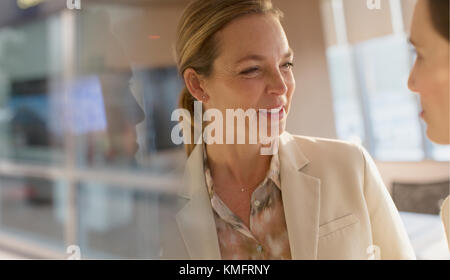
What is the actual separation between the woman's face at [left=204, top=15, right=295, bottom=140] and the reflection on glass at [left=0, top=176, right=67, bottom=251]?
12.9 feet

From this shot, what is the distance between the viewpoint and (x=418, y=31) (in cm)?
54

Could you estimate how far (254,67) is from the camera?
1.77 feet

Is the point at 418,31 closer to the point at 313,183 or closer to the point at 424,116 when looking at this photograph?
the point at 424,116

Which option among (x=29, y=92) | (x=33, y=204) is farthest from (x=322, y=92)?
(x=33, y=204)

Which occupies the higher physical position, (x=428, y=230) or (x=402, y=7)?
(x=402, y=7)

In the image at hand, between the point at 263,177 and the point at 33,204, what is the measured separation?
5.65m

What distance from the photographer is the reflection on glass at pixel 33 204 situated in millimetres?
4230

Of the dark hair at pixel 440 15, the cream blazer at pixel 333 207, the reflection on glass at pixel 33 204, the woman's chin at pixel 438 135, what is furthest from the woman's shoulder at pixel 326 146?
the reflection on glass at pixel 33 204

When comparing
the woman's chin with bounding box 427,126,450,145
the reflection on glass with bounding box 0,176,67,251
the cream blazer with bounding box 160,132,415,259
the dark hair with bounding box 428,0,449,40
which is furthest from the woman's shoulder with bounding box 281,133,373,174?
the reflection on glass with bounding box 0,176,67,251

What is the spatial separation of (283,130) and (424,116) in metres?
0.23

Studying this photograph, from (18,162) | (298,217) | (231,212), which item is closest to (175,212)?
(231,212)

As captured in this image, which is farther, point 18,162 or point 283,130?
point 18,162

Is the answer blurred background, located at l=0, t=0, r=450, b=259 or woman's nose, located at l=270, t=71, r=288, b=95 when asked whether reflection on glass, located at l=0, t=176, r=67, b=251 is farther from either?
woman's nose, located at l=270, t=71, r=288, b=95

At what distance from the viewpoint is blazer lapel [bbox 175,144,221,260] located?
0.59 meters
